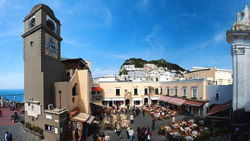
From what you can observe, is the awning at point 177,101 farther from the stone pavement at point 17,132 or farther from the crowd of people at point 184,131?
the stone pavement at point 17,132

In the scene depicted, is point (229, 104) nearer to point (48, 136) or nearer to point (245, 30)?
point (245, 30)

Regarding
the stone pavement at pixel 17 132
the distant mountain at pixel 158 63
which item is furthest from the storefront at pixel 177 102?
the distant mountain at pixel 158 63

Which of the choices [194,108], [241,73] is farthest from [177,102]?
[241,73]

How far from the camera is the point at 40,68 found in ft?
37.6

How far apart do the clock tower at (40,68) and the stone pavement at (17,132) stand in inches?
48.9

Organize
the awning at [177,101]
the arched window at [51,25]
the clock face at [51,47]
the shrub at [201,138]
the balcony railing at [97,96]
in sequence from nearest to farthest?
1. the shrub at [201,138]
2. the clock face at [51,47]
3. the arched window at [51,25]
4. the awning at [177,101]
5. the balcony railing at [97,96]

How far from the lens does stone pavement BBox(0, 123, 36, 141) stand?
35.7 feet

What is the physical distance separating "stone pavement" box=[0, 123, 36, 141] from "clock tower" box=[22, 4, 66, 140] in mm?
1243

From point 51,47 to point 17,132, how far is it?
9419mm

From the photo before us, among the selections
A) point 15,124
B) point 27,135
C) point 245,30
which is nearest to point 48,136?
point 27,135

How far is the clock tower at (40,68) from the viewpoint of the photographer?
37.2 ft

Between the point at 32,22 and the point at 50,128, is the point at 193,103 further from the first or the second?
the point at 32,22

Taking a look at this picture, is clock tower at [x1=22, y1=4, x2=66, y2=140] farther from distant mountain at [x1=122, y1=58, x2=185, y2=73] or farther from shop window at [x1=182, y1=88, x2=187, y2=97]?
distant mountain at [x1=122, y1=58, x2=185, y2=73]

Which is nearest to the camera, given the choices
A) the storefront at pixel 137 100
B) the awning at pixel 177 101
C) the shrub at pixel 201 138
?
the shrub at pixel 201 138
